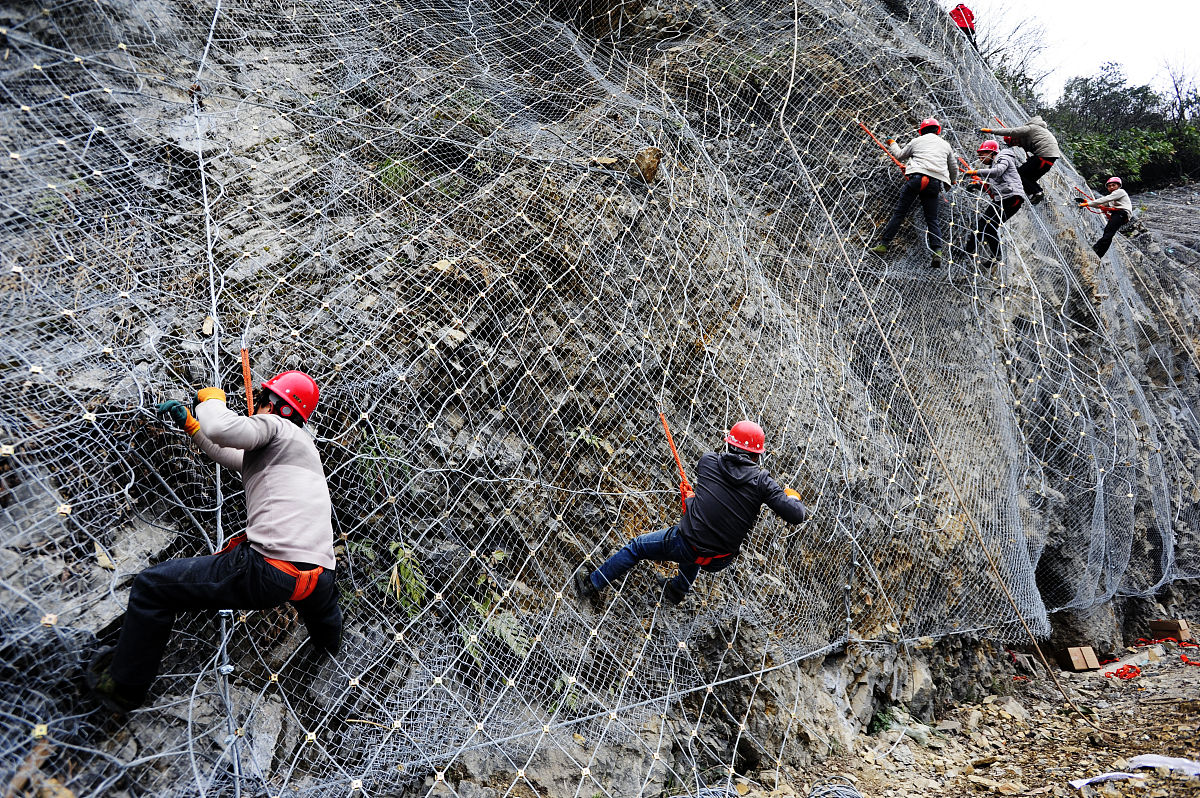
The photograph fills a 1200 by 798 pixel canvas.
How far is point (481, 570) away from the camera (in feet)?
12.1

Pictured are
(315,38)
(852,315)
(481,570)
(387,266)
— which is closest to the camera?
(481,570)

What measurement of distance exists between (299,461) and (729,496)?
2.28 meters

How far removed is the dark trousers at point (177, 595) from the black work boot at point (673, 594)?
2234 mm

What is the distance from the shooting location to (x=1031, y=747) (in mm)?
5102

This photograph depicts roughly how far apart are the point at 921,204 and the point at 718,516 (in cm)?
465

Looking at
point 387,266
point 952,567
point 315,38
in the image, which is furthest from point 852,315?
point 315,38

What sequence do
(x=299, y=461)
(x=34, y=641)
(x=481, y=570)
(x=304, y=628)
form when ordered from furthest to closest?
A: (x=481, y=570) → (x=304, y=628) → (x=299, y=461) → (x=34, y=641)

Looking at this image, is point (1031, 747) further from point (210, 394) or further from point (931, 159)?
point (210, 394)

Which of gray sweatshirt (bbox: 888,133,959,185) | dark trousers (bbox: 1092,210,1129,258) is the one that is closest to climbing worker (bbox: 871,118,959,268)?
gray sweatshirt (bbox: 888,133,959,185)

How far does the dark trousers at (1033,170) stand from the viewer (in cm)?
733

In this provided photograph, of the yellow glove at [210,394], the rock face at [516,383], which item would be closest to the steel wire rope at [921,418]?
the rock face at [516,383]

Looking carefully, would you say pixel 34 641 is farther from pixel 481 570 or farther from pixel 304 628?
pixel 481 570

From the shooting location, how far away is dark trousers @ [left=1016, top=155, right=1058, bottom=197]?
7328mm

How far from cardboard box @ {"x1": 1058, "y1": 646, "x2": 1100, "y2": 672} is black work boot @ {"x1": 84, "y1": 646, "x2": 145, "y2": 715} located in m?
8.01
